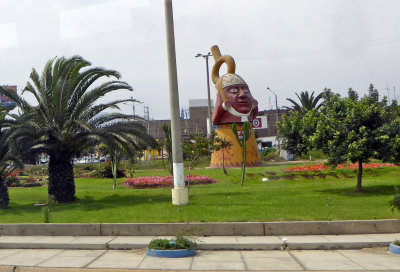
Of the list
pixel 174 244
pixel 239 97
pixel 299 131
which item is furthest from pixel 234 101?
pixel 174 244

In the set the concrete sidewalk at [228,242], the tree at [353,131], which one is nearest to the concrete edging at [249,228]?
the concrete sidewalk at [228,242]

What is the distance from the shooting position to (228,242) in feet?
35.3

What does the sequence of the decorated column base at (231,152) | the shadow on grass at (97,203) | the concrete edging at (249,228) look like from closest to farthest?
1. the concrete edging at (249,228)
2. the shadow on grass at (97,203)
3. the decorated column base at (231,152)

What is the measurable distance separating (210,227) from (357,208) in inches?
200

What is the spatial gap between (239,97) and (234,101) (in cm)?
49

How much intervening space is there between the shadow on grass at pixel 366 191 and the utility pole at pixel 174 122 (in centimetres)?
629

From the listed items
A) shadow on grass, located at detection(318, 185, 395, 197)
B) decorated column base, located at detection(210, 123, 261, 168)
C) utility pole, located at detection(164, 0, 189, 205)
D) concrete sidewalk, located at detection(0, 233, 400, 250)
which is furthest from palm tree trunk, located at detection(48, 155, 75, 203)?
decorated column base, located at detection(210, 123, 261, 168)

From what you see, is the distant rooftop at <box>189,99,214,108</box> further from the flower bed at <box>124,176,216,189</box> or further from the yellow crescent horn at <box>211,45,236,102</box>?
the flower bed at <box>124,176,216,189</box>

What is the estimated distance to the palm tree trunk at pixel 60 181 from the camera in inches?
672

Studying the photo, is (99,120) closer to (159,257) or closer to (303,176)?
(159,257)

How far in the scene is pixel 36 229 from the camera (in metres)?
12.3

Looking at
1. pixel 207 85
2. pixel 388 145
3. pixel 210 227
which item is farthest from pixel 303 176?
pixel 207 85

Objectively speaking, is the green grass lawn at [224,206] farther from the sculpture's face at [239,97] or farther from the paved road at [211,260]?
the sculpture's face at [239,97]

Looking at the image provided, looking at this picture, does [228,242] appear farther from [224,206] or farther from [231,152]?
[231,152]
